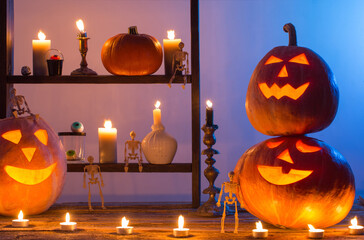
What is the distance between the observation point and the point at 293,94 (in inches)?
92.0

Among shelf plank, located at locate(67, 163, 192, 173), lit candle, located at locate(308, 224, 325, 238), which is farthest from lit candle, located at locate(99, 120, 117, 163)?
lit candle, located at locate(308, 224, 325, 238)

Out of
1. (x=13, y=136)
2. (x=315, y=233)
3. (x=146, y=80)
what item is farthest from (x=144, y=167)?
(x=315, y=233)

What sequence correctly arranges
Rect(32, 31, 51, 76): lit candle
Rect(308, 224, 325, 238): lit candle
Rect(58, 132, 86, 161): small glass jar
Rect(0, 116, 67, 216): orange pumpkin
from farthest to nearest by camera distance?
Rect(58, 132, 86, 161): small glass jar, Rect(32, 31, 51, 76): lit candle, Rect(0, 116, 67, 216): orange pumpkin, Rect(308, 224, 325, 238): lit candle

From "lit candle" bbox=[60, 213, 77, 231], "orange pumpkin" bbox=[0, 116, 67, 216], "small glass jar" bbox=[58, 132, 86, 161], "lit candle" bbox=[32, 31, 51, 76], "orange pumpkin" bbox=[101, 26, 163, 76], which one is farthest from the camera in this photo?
"small glass jar" bbox=[58, 132, 86, 161]

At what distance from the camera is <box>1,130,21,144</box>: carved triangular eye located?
8.38ft

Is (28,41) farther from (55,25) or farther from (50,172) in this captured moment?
(50,172)

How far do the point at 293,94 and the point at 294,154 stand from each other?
23 centimetres

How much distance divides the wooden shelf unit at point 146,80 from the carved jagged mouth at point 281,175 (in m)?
0.63

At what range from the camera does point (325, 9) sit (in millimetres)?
3943

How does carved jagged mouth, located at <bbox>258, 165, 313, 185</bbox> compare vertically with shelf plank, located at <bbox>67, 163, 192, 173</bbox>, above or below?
below

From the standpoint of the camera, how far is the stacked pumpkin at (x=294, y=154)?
2240 mm

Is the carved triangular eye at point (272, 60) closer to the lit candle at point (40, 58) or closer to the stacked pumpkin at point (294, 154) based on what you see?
the stacked pumpkin at point (294, 154)

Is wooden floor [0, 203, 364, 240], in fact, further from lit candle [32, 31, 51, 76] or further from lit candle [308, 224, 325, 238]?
lit candle [32, 31, 51, 76]

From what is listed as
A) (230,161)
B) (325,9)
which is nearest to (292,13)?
(325,9)
